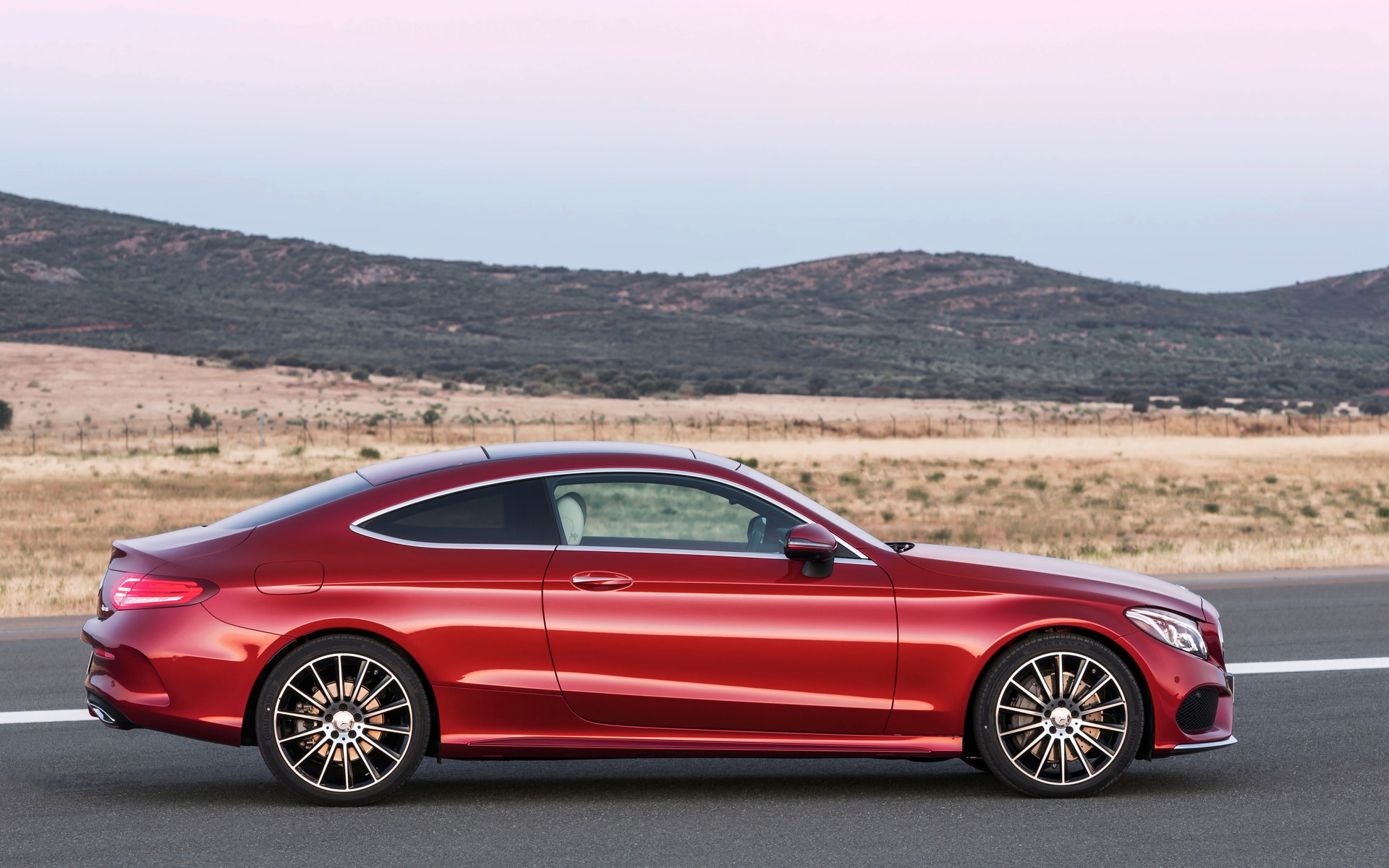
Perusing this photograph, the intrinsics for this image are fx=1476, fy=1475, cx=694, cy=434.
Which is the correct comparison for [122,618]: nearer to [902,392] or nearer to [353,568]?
[353,568]

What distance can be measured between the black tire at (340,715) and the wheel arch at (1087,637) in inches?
93.5

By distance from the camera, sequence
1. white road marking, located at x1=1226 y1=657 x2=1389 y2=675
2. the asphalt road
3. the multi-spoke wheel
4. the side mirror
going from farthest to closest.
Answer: white road marking, located at x1=1226 y1=657 x2=1389 y2=675 → the multi-spoke wheel → the side mirror → the asphalt road

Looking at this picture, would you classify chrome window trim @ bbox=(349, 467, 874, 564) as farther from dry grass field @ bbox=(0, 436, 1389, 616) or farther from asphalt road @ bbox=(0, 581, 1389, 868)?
dry grass field @ bbox=(0, 436, 1389, 616)

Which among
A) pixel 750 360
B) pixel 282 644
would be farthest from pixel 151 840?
pixel 750 360

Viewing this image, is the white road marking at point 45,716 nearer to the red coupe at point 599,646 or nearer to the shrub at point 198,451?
the red coupe at point 599,646

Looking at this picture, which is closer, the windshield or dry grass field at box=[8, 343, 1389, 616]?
the windshield

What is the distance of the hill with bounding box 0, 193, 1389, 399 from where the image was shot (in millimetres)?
112000

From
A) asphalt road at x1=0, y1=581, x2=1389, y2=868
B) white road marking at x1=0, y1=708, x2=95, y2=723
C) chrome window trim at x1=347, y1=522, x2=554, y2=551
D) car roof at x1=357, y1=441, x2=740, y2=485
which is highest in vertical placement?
car roof at x1=357, y1=441, x2=740, y2=485

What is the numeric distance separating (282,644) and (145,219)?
17121 cm

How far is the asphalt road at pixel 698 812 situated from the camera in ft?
18.9

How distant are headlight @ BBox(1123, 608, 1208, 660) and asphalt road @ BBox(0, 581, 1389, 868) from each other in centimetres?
69

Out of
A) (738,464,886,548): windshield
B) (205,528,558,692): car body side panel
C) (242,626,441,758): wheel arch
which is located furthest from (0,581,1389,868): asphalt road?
(738,464,886,548): windshield

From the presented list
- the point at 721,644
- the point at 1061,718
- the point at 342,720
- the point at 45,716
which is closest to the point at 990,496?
the point at 45,716

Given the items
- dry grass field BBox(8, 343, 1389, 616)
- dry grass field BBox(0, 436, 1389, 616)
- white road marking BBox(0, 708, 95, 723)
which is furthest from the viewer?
dry grass field BBox(8, 343, 1389, 616)
